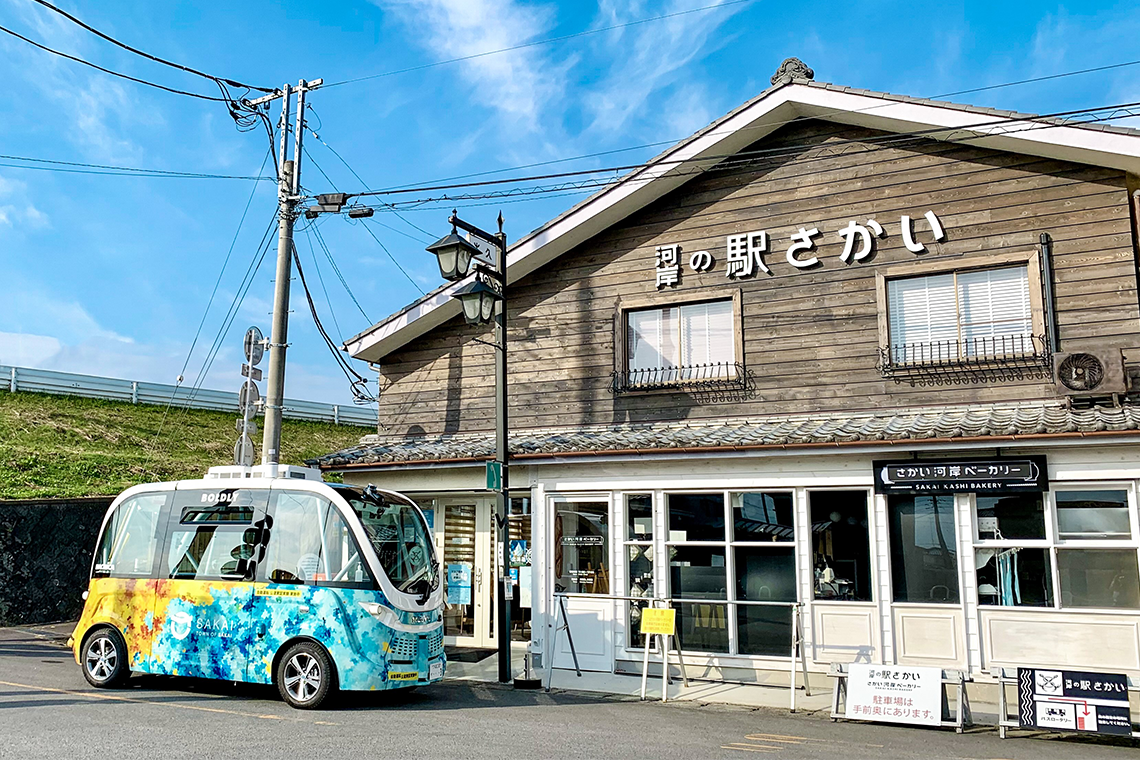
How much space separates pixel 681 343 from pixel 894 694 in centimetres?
586

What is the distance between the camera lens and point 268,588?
10039 mm

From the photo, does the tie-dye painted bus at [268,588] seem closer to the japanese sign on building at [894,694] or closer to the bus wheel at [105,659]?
the bus wheel at [105,659]

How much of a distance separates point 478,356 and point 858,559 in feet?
22.3

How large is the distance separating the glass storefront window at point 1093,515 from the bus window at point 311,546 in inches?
304

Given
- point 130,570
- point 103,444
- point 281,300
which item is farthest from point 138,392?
point 130,570

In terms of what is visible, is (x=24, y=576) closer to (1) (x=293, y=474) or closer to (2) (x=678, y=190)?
(1) (x=293, y=474)

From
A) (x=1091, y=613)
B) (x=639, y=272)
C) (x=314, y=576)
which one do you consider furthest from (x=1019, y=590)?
(x=314, y=576)

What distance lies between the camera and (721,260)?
44.4 feet

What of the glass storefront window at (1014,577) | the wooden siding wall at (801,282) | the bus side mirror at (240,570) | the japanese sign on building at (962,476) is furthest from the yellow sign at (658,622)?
the bus side mirror at (240,570)

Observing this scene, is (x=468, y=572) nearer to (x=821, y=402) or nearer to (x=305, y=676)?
(x=305, y=676)

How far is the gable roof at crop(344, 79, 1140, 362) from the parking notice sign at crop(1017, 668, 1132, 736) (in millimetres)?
6159

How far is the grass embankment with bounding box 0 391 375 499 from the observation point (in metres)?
20.1

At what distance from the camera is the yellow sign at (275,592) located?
991 cm

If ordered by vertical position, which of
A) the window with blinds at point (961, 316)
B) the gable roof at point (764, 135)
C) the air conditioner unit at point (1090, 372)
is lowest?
the air conditioner unit at point (1090, 372)
